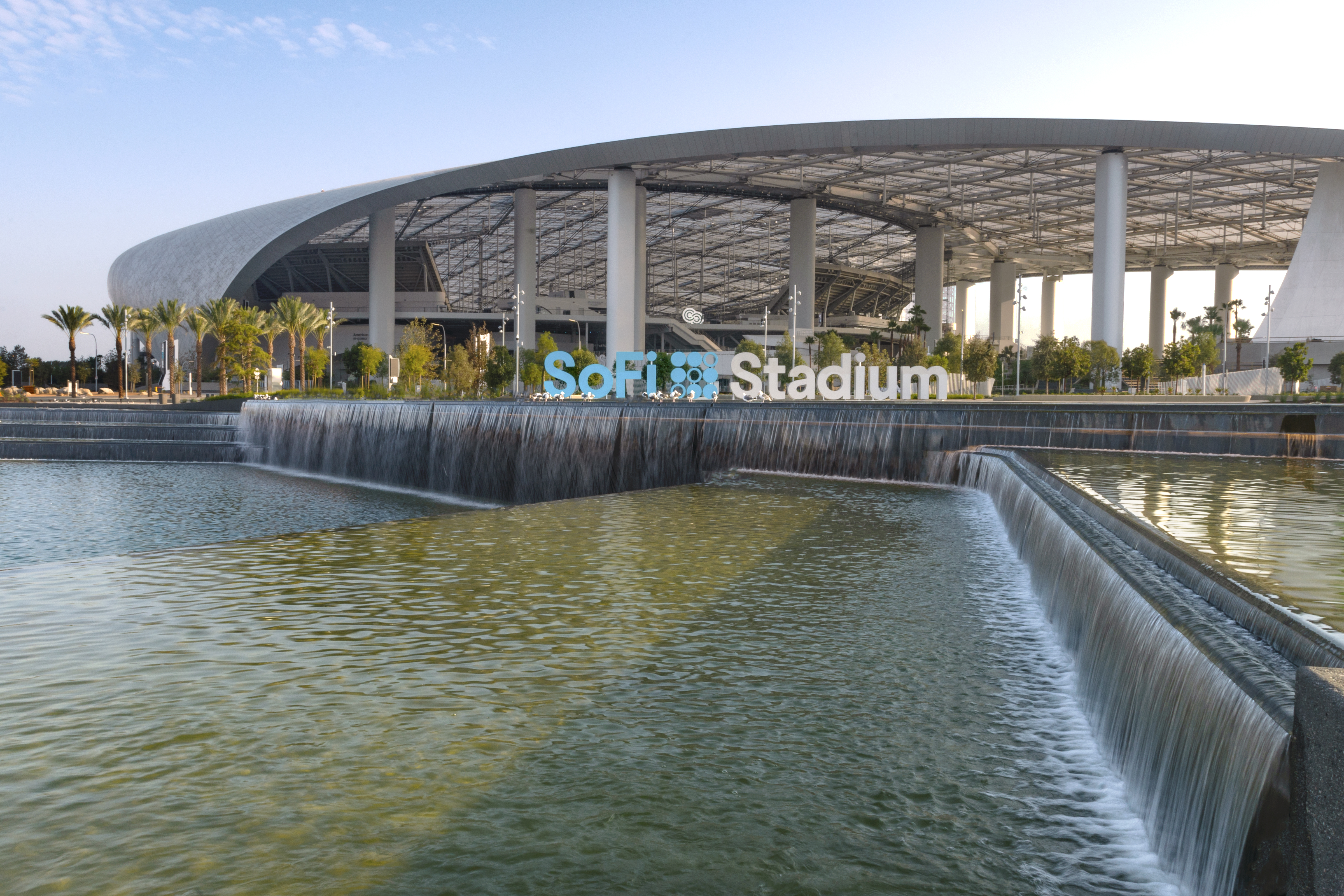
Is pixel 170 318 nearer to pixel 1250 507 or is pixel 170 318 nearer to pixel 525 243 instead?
pixel 525 243

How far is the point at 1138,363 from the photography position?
57875 millimetres

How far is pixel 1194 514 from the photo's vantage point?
28.2 feet

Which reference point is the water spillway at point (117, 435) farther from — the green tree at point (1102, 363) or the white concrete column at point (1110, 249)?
the white concrete column at point (1110, 249)

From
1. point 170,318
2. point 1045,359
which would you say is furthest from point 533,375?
point 1045,359

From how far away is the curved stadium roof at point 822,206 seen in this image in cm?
5269

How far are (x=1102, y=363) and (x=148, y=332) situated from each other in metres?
61.2

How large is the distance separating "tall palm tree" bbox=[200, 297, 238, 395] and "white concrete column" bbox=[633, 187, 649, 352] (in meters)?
25.1

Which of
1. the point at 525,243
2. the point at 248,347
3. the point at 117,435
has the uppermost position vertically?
the point at 525,243

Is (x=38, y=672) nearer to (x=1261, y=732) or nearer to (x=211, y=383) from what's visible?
(x=1261, y=732)

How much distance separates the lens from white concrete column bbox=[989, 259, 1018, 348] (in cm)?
9444

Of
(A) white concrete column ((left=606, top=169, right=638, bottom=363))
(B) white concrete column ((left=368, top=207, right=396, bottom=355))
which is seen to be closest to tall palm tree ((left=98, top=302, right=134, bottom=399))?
(B) white concrete column ((left=368, top=207, right=396, bottom=355))

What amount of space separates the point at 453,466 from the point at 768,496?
1291 centimetres

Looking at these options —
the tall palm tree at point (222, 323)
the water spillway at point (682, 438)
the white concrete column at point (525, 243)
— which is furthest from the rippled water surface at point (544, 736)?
the white concrete column at point (525, 243)

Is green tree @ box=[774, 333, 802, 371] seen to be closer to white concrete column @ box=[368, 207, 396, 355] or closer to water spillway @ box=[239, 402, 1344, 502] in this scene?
white concrete column @ box=[368, 207, 396, 355]
